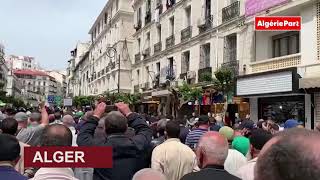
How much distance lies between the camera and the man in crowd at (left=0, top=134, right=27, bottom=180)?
381cm

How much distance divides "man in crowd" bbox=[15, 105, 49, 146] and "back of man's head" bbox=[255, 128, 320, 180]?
5634mm

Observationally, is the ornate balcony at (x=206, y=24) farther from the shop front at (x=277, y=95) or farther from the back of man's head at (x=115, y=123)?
the back of man's head at (x=115, y=123)

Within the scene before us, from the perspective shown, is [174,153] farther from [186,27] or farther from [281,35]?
[186,27]

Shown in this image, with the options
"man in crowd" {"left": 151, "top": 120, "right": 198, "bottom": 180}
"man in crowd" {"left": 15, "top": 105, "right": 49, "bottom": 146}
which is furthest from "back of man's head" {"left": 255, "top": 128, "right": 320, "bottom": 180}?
"man in crowd" {"left": 15, "top": 105, "right": 49, "bottom": 146}

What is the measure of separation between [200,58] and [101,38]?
36.3 metres

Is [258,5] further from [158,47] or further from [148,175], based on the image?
[148,175]

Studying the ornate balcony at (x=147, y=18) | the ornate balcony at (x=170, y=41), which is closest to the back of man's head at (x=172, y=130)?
the ornate balcony at (x=170, y=41)

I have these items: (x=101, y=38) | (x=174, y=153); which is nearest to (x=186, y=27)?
(x=174, y=153)

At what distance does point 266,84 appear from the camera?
1955 centimetres

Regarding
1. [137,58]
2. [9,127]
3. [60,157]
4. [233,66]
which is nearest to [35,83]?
[137,58]

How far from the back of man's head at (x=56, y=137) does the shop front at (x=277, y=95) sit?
593 inches

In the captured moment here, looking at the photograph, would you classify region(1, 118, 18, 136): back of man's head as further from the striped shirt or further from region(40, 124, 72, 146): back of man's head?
region(40, 124, 72, 146): back of man's head

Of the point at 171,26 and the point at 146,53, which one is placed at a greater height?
the point at 171,26

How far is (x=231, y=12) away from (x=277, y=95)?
6217mm
